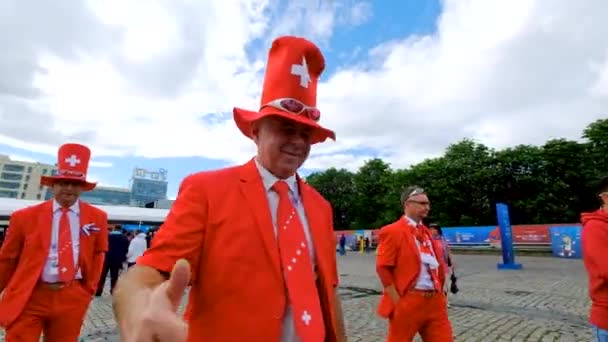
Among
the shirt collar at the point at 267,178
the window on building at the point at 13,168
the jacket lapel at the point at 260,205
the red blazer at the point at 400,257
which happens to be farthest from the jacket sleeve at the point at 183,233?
the window on building at the point at 13,168

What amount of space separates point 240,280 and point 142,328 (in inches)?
31.4

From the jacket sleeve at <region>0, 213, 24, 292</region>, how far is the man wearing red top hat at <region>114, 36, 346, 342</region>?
2893mm

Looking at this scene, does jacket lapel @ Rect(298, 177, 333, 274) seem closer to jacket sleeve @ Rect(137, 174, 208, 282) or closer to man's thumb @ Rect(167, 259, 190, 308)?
jacket sleeve @ Rect(137, 174, 208, 282)

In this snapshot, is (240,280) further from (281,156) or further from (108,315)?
(108,315)

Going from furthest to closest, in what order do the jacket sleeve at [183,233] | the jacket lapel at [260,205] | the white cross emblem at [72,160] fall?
the white cross emblem at [72,160], the jacket lapel at [260,205], the jacket sleeve at [183,233]

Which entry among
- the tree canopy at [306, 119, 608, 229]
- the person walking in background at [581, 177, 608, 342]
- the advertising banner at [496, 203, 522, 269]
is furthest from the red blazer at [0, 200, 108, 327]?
the tree canopy at [306, 119, 608, 229]

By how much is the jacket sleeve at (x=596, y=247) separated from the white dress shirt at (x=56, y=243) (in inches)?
189

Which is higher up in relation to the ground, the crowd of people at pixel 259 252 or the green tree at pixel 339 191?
the green tree at pixel 339 191

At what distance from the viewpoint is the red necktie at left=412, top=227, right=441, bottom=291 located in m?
4.07

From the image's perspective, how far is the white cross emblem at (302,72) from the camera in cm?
211

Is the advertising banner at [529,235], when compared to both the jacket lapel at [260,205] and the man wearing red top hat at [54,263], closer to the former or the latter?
the man wearing red top hat at [54,263]

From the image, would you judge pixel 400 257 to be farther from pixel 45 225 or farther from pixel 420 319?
pixel 45 225

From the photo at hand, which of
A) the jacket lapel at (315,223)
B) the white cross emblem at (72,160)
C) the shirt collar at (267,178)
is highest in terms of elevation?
the white cross emblem at (72,160)

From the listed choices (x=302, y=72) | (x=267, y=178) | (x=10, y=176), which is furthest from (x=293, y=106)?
(x=10, y=176)
